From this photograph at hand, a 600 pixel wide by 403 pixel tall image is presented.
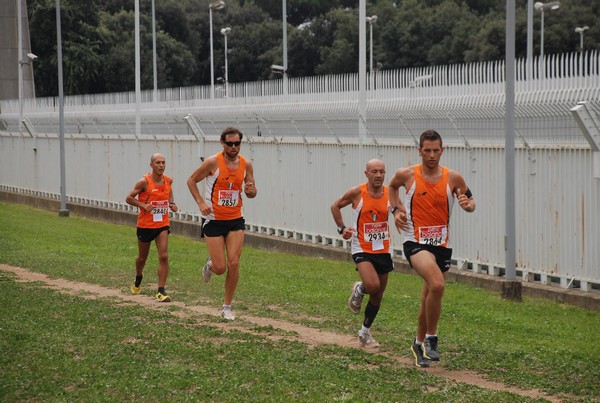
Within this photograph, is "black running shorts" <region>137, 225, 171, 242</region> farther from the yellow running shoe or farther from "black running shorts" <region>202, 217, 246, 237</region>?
"black running shorts" <region>202, 217, 246, 237</region>

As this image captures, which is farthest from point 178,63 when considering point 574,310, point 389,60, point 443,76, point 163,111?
point 574,310

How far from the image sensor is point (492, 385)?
9.87 metres

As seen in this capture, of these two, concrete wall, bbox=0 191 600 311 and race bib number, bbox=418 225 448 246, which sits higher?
race bib number, bbox=418 225 448 246

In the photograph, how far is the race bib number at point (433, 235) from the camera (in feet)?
35.6

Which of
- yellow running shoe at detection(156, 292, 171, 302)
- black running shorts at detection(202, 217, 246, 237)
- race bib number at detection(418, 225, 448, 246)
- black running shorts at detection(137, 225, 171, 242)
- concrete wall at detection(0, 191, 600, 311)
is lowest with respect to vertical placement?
concrete wall at detection(0, 191, 600, 311)

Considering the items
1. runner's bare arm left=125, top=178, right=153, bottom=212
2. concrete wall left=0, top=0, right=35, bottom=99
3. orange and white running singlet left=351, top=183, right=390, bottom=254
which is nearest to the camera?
orange and white running singlet left=351, top=183, right=390, bottom=254

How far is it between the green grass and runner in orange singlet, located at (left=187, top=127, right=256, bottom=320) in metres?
0.64

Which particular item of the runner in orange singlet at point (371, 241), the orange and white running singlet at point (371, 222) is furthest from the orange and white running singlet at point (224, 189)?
the orange and white running singlet at point (371, 222)

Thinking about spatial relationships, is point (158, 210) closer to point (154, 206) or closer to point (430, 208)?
point (154, 206)

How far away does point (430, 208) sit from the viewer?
35.5 ft

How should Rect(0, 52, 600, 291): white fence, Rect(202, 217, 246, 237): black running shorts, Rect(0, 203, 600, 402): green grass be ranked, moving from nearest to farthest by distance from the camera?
1. Rect(0, 203, 600, 402): green grass
2. Rect(202, 217, 246, 237): black running shorts
3. Rect(0, 52, 600, 291): white fence

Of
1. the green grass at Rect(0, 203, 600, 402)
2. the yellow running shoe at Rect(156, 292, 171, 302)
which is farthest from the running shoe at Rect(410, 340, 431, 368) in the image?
the yellow running shoe at Rect(156, 292, 171, 302)

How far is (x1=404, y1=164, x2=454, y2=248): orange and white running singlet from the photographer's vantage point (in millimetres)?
10812

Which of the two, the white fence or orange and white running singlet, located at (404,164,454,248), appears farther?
the white fence
